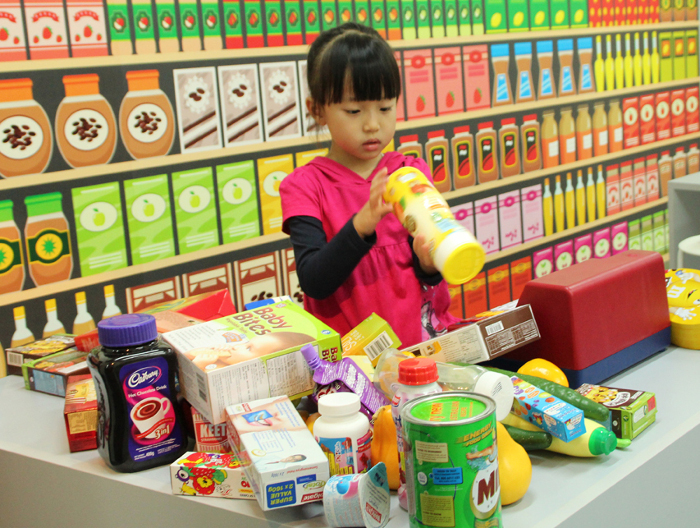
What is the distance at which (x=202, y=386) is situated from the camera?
105 cm

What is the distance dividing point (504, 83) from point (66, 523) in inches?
115

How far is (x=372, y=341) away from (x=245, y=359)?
0.28 meters

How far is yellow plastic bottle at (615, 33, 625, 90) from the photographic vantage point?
4.12 m

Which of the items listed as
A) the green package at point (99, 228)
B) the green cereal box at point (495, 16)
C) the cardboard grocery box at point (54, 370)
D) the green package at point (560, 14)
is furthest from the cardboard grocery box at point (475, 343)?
the green package at point (560, 14)

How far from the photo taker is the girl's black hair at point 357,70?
1.44 metres

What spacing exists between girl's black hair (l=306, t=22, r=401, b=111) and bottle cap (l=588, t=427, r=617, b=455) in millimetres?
789

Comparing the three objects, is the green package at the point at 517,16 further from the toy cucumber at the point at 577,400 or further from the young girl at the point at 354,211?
the toy cucumber at the point at 577,400

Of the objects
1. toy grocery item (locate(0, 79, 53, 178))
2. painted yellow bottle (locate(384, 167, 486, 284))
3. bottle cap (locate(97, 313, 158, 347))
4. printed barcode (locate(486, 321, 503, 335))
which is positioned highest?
toy grocery item (locate(0, 79, 53, 178))

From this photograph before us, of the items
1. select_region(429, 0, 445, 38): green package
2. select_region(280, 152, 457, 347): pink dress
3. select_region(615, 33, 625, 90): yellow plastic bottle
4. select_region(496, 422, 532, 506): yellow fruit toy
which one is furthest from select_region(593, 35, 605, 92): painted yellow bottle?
select_region(496, 422, 532, 506): yellow fruit toy

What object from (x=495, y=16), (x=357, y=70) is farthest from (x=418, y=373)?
(x=495, y=16)

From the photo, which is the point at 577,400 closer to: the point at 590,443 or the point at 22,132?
the point at 590,443

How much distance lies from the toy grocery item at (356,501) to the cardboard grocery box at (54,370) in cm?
78

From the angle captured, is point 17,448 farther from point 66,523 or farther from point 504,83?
point 504,83

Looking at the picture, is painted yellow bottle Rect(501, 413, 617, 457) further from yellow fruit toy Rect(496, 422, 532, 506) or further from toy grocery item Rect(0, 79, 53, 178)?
toy grocery item Rect(0, 79, 53, 178)
